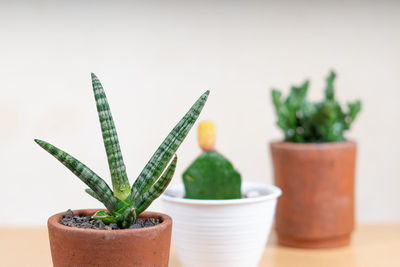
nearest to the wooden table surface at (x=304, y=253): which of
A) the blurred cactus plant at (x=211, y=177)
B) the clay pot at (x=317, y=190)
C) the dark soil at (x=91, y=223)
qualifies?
the clay pot at (x=317, y=190)

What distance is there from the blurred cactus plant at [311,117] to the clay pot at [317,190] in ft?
0.10

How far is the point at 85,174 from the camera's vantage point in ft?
1.94

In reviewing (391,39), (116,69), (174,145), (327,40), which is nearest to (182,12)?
(116,69)

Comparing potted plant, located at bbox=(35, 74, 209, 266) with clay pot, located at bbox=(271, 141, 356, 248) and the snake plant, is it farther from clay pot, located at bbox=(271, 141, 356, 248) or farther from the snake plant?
clay pot, located at bbox=(271, 141, 356, 248)

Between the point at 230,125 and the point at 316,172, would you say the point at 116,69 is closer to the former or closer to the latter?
the point at 230,125

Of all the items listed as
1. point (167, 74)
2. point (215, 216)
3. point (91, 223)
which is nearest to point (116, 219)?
point (91, 223)

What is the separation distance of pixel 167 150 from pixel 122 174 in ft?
0.17

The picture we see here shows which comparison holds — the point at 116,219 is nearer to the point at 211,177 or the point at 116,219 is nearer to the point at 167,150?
the point at 167,150

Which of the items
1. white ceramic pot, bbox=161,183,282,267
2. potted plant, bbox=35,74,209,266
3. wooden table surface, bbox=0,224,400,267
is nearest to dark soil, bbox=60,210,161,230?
potted plant, bbox=35,74,209,266

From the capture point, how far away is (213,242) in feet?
2.54

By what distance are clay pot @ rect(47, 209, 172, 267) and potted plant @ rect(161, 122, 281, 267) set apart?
20cm

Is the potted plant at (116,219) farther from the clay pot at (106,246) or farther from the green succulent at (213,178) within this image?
the green succulent at (213,178)

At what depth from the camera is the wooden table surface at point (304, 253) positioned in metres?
0.92

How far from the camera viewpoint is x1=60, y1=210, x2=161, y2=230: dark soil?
1.95 feet
